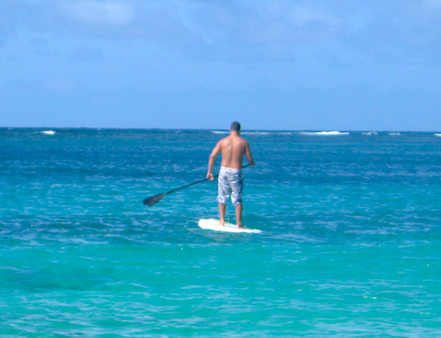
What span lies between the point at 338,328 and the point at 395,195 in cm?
1491

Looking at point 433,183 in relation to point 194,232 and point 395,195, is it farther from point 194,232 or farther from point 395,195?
point 194,232

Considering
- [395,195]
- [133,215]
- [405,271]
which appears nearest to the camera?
[405,271]

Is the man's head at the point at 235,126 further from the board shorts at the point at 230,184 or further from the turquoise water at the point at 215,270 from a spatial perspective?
the turquoise water at the point at 215,270

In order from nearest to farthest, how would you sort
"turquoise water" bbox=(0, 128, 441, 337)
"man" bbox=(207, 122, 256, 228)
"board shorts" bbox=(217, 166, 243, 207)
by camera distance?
"turquoise water" bbox=(0, 128, 441, 337), "man" bbox=(207, 122, 256, 228), "board shorts" bbox=(217, 166, 243, 207)

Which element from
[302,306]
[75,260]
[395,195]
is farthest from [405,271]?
[395,195]

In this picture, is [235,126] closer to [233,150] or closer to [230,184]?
[233,150]

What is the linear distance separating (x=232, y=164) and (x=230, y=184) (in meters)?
0.41

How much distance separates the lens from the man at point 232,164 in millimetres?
12195

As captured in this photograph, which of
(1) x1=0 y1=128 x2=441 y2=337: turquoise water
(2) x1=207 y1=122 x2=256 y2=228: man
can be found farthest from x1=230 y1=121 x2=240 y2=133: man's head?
(1) x1=0 y1=128 x2=441 y2=337: turquoise water

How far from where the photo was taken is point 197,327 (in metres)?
6.74

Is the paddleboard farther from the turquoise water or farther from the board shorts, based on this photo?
the board shorts

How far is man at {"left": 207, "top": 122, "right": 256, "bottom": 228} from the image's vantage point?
40.0 ft

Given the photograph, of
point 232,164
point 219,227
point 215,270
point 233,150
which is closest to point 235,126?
point 233,150

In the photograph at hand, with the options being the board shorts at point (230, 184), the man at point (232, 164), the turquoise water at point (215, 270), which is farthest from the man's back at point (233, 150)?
the turquoise water at point (215, 270)
